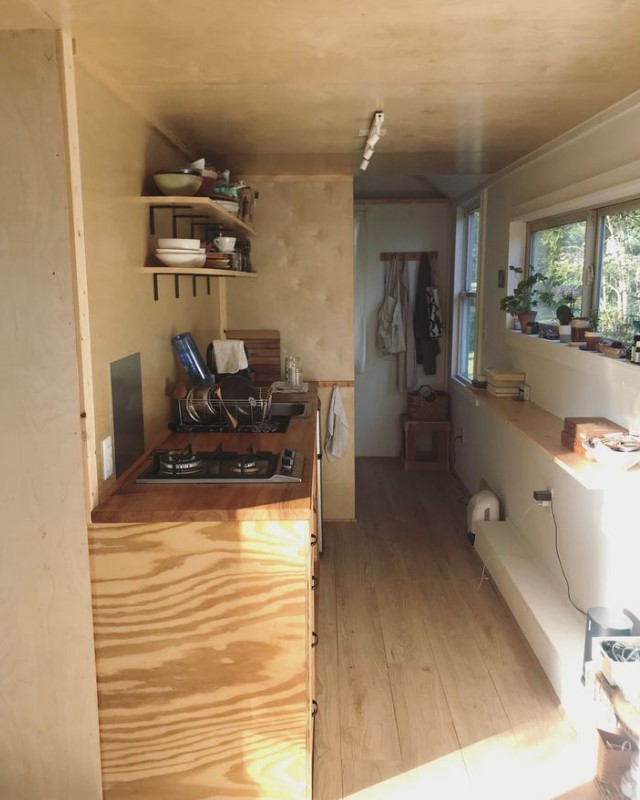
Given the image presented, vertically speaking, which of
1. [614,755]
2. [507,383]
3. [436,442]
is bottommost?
[614,755]

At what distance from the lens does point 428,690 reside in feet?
9.04

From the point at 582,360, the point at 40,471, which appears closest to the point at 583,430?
the point at 582,360

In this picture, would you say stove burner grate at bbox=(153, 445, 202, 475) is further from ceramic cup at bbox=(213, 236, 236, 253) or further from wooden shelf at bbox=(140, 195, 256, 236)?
ceramic cup at bbox=(213, 236, 236, 253)

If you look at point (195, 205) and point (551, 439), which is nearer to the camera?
point (195, 205)

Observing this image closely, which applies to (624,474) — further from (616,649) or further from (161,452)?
(161,452)

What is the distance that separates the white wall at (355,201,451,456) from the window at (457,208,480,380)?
0.66 feet

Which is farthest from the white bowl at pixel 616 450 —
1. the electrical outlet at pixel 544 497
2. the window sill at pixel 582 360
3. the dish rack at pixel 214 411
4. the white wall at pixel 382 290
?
the white wall at pixel 382 290

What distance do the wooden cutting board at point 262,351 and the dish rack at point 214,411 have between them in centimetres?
139

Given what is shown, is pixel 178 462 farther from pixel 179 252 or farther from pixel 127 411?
pixel 179 252

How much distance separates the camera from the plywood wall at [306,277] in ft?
14.0

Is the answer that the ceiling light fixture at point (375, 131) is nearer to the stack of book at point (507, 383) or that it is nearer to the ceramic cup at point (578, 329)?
the ceramic cup at point (578, 329)

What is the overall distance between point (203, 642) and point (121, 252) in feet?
4.16

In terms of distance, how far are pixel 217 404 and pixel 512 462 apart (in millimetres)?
1924

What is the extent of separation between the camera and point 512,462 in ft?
13.1
